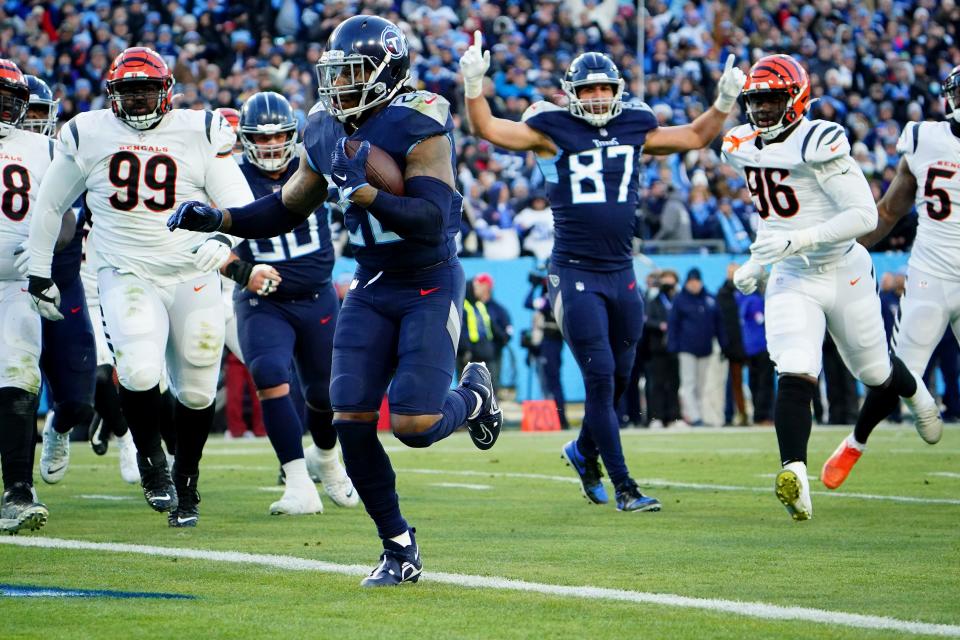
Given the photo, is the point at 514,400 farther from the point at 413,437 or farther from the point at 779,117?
the point at 413,437

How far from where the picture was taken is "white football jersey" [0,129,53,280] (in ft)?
22.4

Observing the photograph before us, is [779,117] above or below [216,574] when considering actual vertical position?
above

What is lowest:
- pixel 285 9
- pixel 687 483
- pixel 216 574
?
pixel 687 483

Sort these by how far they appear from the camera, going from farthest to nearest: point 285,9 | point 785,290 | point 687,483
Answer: point 285,9, point 687,483, point 785,290

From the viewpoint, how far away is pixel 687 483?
28.4 ft

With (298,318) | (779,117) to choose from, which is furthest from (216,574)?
(779,117)

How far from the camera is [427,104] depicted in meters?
4.91

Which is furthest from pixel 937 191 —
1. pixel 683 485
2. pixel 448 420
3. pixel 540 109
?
pixel 448 420

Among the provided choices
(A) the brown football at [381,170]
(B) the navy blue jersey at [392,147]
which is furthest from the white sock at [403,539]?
(A) the brown football at [381,170]

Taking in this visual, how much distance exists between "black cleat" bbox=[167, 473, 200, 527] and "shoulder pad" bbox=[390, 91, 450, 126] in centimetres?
250

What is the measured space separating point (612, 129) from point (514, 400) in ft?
32.7

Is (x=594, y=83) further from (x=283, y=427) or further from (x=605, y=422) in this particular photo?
(x=283, y=427)

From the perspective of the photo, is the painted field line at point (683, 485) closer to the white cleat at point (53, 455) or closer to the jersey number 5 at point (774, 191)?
the jersey number 5 at point (774, 191)

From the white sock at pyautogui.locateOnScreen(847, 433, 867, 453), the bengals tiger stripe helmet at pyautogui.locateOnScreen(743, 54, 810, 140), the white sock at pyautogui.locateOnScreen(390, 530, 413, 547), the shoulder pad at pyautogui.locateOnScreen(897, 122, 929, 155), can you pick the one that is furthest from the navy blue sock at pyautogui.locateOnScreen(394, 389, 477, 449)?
the shoulder pad at pyautogui.locateOnScreen(897, 122, 929, 155)
